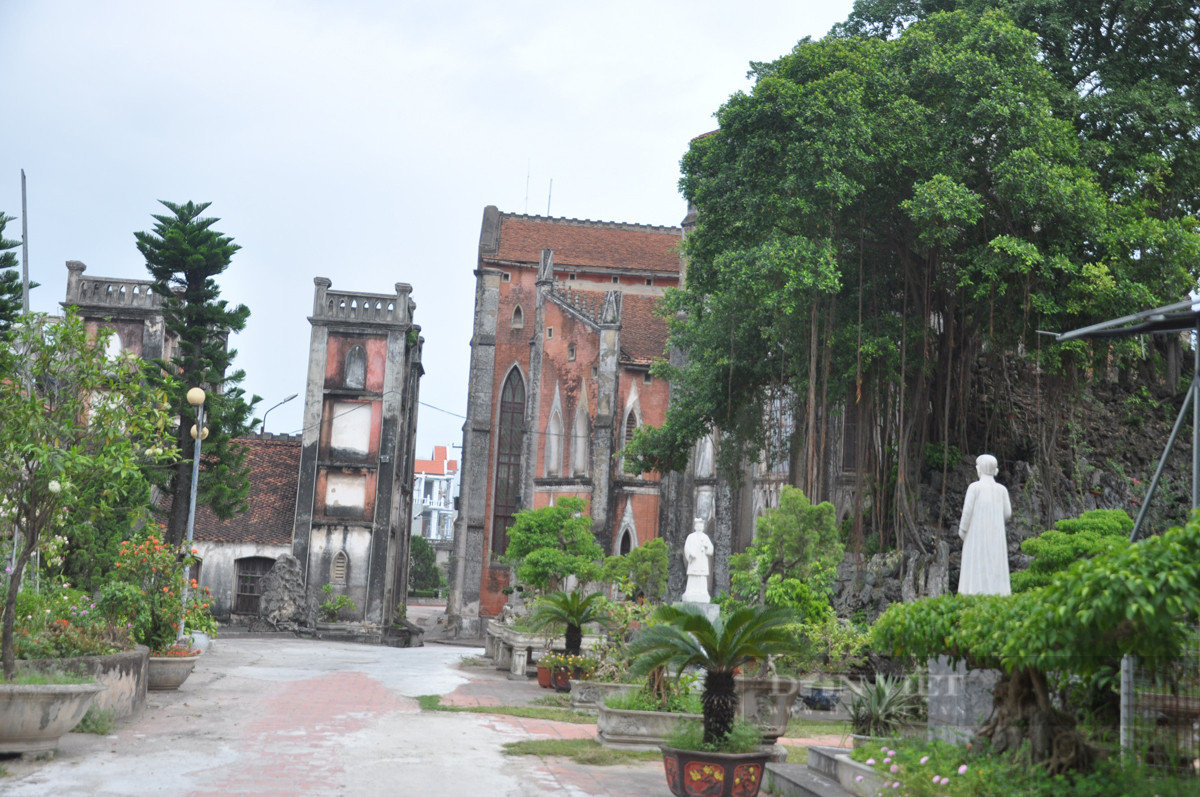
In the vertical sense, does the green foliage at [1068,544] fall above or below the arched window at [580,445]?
below

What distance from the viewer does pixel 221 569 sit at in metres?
35.2

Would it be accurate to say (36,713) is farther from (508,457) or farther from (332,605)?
(508,457)

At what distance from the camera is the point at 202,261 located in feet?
81.0

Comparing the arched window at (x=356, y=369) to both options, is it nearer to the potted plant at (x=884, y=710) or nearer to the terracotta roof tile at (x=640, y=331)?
the terracotta roof tile at (x=640, y=331)

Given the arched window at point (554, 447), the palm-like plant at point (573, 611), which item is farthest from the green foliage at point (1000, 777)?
the arched window at point (554, 447)

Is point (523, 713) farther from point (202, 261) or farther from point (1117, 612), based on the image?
point (202, 261)

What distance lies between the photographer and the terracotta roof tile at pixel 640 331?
4175 centimetres

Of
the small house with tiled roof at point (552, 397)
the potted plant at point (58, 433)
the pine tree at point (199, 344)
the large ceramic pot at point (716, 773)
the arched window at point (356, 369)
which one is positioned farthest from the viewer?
the small house with tiled roof at point (552, 397)

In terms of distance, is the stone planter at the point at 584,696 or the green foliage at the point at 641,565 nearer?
the stone planter at the point at 584,696

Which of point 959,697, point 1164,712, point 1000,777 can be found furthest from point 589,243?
point 1164,712

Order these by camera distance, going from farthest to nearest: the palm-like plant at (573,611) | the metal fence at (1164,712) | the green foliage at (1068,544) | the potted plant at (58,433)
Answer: the palm-like plant at (573,611), the green foliage at (1068,544), the potted plant at (58,433), the metal fence at (1164,712)

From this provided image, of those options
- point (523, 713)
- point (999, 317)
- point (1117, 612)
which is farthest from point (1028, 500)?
point (1117, 612)

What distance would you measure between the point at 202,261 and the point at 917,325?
15.8 meters

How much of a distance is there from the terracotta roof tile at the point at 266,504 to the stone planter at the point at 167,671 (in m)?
20.7
